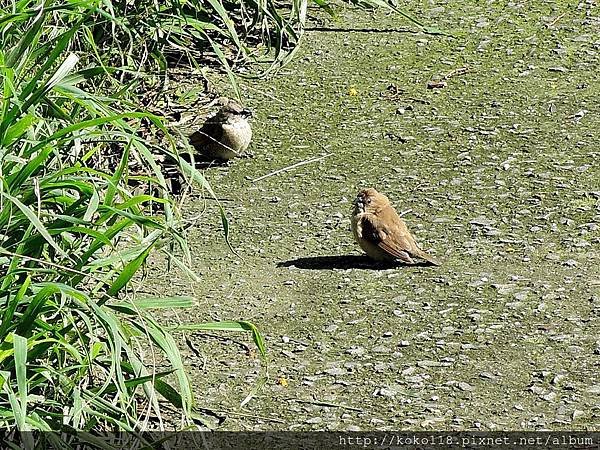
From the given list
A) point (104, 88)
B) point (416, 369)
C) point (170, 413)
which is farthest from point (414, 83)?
point (170, 413)

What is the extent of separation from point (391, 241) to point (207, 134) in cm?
121

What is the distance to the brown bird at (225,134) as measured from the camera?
5.26 metres

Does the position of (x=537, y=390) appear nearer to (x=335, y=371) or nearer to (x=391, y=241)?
(x=335, y=371)

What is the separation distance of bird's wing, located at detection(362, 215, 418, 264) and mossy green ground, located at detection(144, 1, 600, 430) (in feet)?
0.26

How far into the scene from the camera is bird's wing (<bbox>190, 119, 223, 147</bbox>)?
526cm

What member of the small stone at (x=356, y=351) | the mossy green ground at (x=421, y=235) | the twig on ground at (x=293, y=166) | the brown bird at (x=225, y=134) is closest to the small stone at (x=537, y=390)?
the mossy green ground at (x=421, y=235)

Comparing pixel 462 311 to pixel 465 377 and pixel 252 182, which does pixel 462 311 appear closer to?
pixel 465 377

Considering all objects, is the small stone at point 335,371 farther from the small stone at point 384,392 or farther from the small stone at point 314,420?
the small stone at point 314,420

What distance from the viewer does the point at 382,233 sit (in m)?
4.46

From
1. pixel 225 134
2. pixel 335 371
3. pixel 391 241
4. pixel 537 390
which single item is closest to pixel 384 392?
pixel 335 371

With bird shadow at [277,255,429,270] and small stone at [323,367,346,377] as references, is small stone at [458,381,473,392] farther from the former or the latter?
bird shadow at [277,255,429,270]

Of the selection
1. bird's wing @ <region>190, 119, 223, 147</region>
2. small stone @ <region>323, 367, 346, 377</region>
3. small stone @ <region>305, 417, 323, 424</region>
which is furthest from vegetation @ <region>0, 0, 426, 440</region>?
bird's wing @ <region>190, 119, 223, 147</region>

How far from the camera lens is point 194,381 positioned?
12.5 ft

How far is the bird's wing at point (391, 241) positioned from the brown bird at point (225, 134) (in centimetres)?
104
